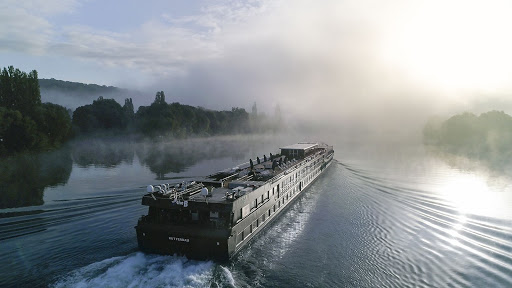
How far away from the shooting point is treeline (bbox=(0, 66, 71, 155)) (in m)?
82.8

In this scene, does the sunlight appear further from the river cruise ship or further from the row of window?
the river cruise ship

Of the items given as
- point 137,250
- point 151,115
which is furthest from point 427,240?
point 151,115

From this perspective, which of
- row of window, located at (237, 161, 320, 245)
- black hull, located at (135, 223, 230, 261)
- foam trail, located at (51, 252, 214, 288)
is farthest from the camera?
row of window, located at (237, 161, 320, 245)

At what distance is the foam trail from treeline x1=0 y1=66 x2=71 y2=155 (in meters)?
80.4

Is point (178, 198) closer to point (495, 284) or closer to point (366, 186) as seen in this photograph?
point (495, 284)

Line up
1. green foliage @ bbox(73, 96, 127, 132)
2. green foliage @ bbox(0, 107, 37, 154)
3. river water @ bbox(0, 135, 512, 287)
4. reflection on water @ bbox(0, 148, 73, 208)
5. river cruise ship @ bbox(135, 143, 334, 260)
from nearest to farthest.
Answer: river water @ bbox(0, 135, 512, 287) → river cruise ship @ bbox(135, 143, 334, 260) → reflection on water @ bbox(0, 148, 73, 208) → green foliage @ bbox(0, 107, 37, 154) → green foliage @ bbox(73, 96, 127, 132)

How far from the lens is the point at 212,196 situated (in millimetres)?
27484

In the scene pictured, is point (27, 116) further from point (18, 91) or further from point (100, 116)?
point (100, 116)

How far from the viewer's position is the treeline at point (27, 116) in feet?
271

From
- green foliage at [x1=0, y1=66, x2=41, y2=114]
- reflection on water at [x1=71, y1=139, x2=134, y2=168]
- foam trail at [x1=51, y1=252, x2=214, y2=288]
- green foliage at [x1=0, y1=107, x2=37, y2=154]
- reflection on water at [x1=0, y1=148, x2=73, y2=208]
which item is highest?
green foliage at [x1=0, y1=66, x2=41, y2=114]

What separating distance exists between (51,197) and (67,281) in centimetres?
2365

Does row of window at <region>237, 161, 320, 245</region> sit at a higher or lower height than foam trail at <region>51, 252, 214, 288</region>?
higher

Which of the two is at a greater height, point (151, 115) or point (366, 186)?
point (151, 115)

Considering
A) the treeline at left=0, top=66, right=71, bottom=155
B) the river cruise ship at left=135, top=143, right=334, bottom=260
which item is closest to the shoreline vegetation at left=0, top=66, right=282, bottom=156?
the treeline at left=0, top=66, right=71, bottom=155
